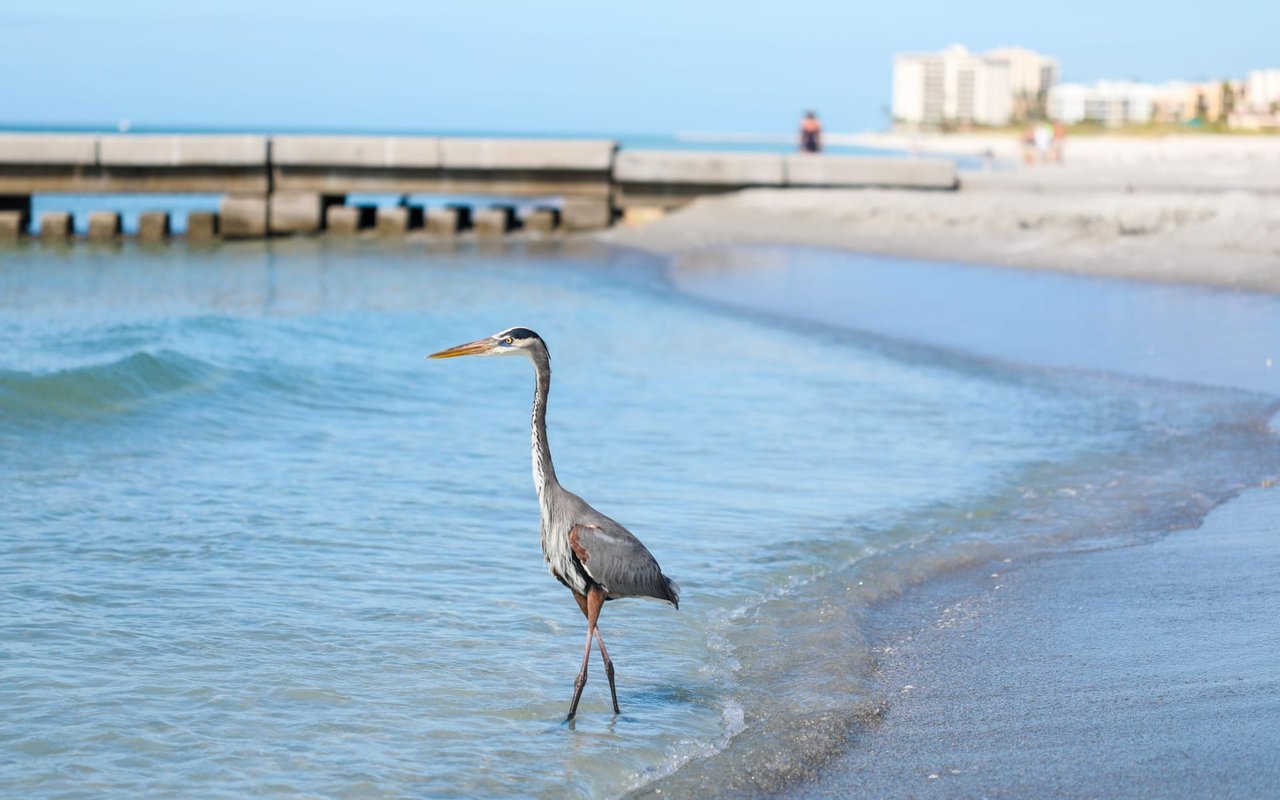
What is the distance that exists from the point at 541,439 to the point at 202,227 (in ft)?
74.1

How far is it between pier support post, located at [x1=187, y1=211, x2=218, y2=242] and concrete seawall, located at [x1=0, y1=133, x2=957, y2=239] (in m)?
0.10

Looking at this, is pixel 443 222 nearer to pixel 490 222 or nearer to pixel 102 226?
pixel 490 222

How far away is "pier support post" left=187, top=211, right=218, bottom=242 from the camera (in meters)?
26.0

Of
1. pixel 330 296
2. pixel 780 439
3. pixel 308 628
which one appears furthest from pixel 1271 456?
pixel 330 296

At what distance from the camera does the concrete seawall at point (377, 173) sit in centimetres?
2491

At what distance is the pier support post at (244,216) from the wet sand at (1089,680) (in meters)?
21.0

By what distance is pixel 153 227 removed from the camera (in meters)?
26.6

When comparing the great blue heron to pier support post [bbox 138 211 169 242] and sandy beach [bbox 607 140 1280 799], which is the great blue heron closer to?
sandy beach [bbox 607 140 1280 799]

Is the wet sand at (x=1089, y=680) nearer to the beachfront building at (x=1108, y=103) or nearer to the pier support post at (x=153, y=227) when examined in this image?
the pier support post at (x=153, y=227)

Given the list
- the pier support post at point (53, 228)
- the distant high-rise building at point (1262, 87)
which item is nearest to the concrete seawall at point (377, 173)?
the pier support post at point (53, 228)

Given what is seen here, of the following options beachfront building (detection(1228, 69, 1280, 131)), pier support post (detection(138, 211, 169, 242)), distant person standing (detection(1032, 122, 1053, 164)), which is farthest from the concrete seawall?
beachfront building (detection(1228, 69, 1280, 131))

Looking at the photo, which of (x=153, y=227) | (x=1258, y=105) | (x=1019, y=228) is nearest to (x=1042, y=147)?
(x=1019, y=228)

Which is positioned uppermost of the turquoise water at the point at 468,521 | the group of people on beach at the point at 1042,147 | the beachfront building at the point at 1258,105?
the beachfront building at the point at 1258,105

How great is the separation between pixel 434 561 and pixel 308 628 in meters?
1.15
